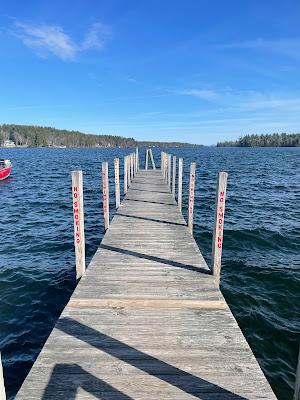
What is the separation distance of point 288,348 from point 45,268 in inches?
274

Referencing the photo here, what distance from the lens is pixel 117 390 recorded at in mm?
3385

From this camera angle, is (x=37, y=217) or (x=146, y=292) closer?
(x=146, y=292)

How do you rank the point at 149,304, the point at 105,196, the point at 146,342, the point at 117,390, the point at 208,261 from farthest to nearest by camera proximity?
1. the point at 208,261
2. the point at 105,196
3. the point at 149,304
4. the point at 146,342
5. the point at 117,390

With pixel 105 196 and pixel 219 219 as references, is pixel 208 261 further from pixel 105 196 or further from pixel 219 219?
pixel 219 219

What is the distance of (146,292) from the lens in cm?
561

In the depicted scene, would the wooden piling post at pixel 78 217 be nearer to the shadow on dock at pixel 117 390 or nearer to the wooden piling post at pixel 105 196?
the shadow on dock at pixel 117 390

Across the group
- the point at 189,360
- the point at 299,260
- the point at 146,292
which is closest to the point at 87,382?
the point at 189,360

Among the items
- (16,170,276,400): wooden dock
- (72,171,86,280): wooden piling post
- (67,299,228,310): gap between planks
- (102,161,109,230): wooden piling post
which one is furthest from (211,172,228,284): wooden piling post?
(102,161,109,230): wooden piling post

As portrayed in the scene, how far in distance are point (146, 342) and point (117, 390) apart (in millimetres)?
879

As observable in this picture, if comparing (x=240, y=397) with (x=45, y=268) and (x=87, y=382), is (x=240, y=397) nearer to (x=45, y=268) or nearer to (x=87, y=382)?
(x=87, y=382)

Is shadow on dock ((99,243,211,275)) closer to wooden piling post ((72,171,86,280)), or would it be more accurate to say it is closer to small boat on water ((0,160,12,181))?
wooden piling post ((72,171,86,280))

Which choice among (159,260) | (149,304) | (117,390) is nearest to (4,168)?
(159,260)

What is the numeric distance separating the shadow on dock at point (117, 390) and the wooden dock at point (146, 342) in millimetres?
11

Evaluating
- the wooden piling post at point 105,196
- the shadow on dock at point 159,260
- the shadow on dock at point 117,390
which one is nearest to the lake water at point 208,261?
the shadow on dock at point 159,260
